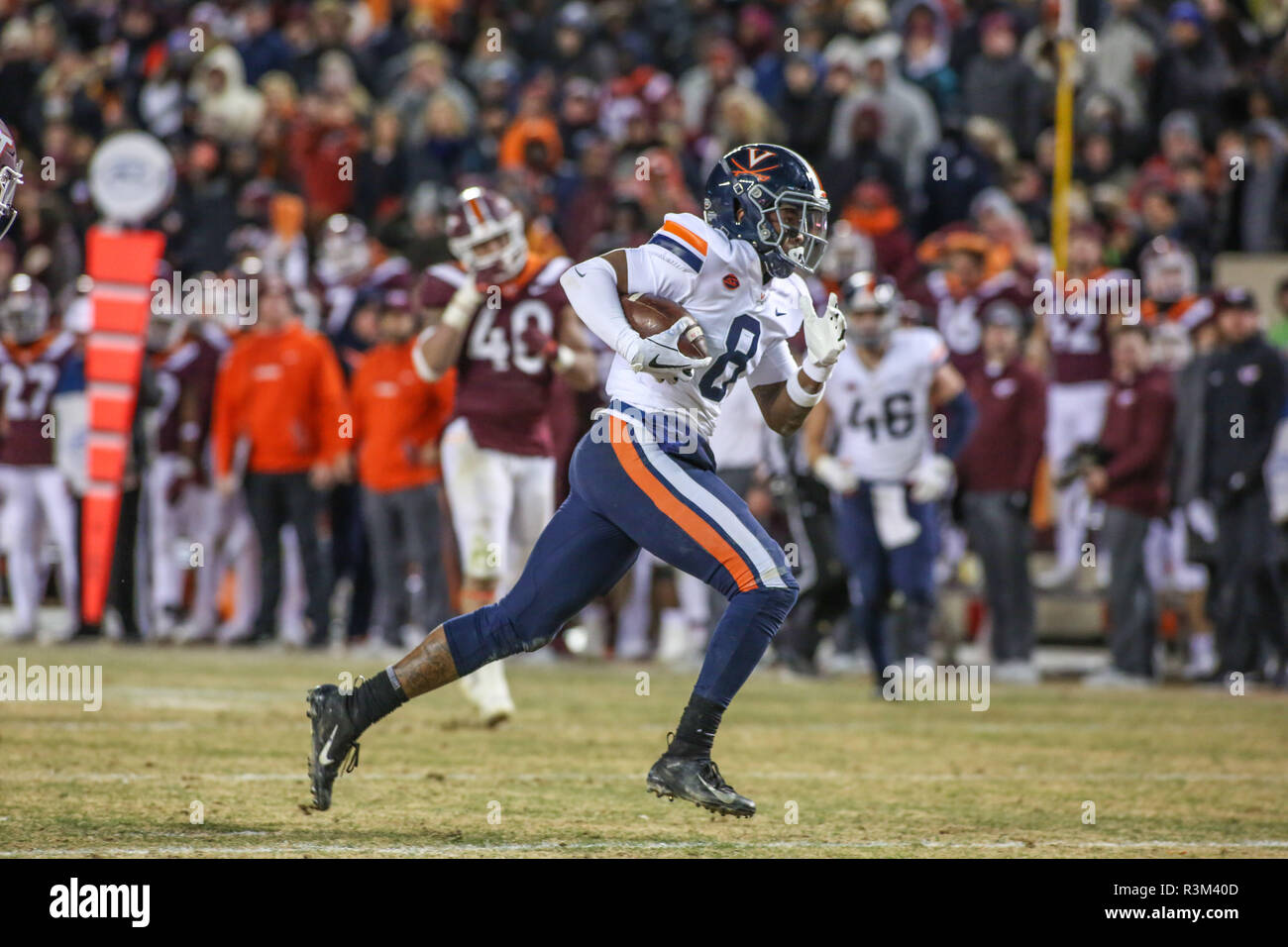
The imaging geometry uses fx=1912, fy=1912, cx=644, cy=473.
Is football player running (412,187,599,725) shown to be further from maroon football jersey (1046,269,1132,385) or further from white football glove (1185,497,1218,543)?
maroon football jersey (1046,269,1132,385)

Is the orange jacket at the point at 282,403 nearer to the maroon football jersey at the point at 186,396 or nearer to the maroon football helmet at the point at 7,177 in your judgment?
the maroon football jersey at the point at 186,396

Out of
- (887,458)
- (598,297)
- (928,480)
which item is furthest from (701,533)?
(887,458)

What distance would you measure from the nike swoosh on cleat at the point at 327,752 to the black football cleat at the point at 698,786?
1.00 m

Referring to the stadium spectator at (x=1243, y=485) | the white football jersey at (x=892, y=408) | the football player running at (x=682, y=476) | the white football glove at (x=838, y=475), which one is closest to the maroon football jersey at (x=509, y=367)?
the white football glove at (x=838, y=475)

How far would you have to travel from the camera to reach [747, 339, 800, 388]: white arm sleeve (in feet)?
20.2

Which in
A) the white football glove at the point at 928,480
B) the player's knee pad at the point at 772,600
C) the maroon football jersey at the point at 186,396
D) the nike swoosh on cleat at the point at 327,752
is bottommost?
the nike swoosh on cleat at the point at 327,752

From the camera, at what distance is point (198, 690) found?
33.7ft

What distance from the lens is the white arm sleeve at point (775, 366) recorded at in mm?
6160

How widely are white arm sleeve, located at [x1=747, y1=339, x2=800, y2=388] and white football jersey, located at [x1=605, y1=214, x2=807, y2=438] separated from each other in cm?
11

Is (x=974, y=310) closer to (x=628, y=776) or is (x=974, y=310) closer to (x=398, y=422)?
(x=398, y=422)

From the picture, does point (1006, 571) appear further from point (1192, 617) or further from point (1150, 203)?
point (1150, 203)

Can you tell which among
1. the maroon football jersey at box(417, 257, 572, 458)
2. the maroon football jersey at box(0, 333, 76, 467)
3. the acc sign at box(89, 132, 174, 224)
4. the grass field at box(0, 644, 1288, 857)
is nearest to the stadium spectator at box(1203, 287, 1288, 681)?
the grass field at box(0, 644, 1288, 857)
